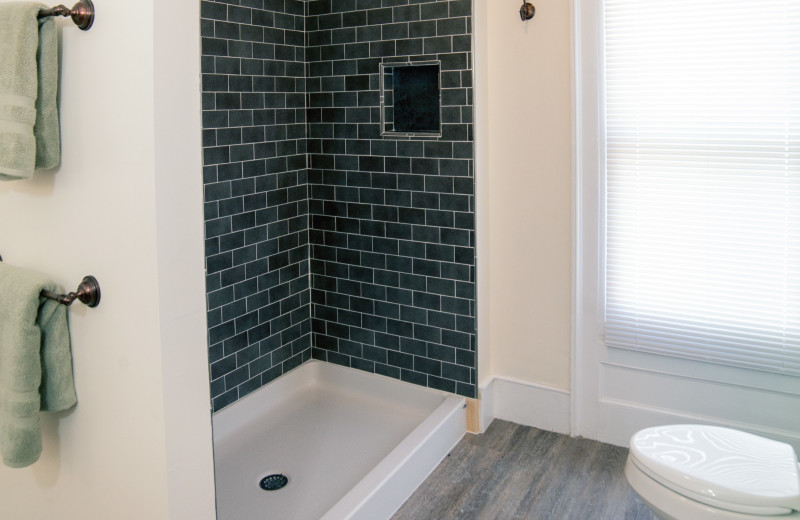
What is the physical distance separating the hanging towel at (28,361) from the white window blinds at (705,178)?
6.79ft

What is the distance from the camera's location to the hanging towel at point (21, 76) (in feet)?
5.34

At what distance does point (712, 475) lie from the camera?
2.05 m

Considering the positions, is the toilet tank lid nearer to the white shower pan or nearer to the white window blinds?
→ the white window blinds

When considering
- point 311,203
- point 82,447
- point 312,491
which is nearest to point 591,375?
point 312,491

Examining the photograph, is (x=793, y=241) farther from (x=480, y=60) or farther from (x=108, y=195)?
(x=108, y=195)

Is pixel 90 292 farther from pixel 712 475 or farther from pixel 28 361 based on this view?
pixel 712 475

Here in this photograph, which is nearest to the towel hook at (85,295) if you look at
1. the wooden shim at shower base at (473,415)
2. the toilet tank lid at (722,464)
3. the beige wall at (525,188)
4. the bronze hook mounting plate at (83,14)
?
the bronze hook mounting plate at (83,14)

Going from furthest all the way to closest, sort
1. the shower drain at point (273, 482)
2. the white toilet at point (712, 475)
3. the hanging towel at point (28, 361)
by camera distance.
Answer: the shower drain at point (273, 482), the white toilet at point (712, 475), the hanging towel at point (28, 361)

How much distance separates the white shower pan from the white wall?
82 centimetres

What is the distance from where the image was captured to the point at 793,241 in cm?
263

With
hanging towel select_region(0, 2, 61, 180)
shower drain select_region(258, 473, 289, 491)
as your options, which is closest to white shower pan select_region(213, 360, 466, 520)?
shower drain select_region(258, 473, 289, 491)

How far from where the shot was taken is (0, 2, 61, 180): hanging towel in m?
1.63

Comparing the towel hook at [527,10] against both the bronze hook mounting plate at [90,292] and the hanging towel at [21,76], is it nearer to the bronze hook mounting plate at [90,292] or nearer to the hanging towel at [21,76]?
the hanging towel at [21,76]

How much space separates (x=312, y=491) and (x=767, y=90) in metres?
2.20
